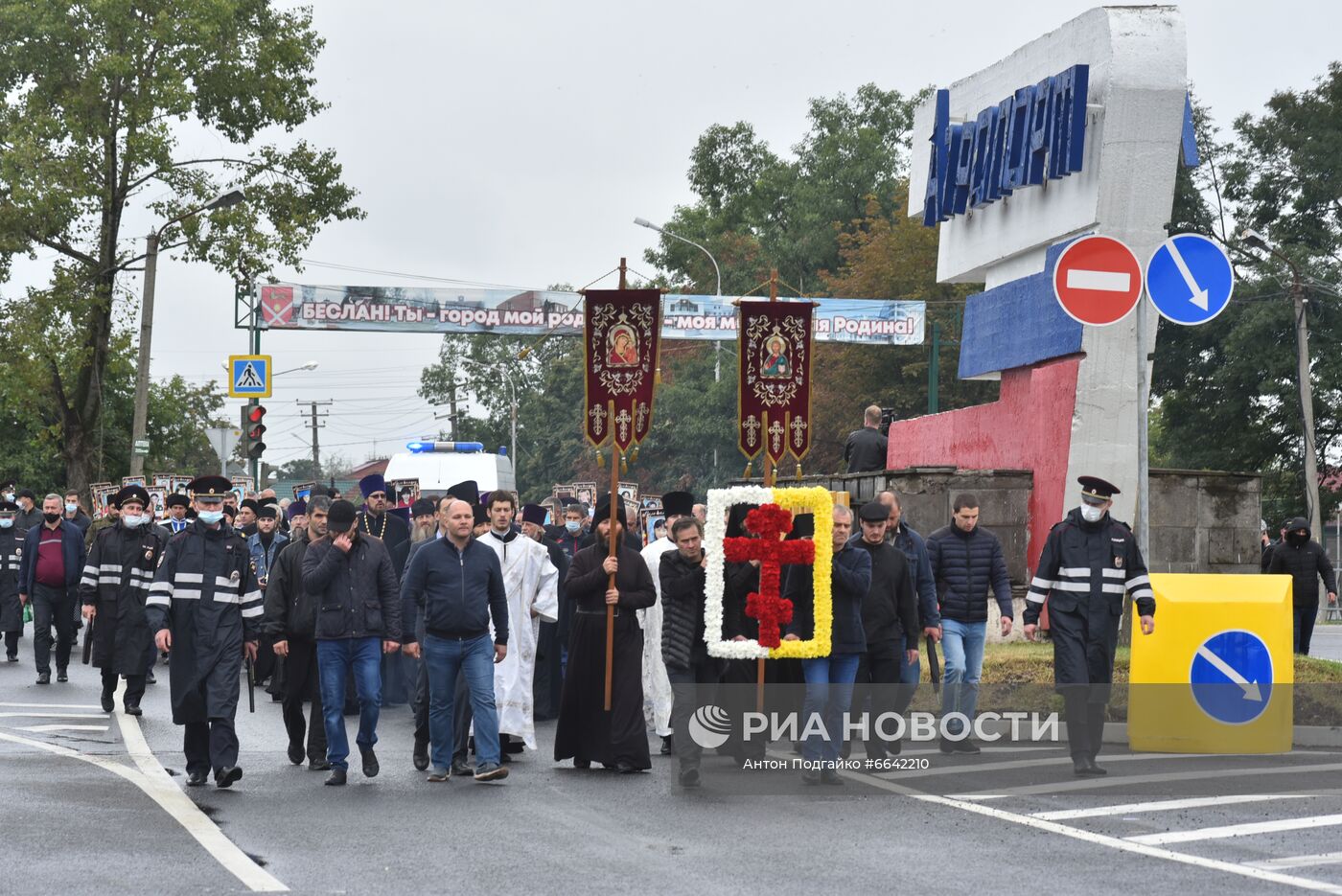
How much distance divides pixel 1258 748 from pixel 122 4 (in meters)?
27.7

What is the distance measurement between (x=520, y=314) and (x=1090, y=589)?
31477 mm

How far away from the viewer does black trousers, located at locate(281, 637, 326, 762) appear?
12.2 m

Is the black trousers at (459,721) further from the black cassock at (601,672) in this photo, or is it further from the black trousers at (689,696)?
the black trousers at (689,696)

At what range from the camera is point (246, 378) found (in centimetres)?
3197

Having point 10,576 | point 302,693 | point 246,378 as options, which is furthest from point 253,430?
point 302,693

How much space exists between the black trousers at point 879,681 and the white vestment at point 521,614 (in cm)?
227

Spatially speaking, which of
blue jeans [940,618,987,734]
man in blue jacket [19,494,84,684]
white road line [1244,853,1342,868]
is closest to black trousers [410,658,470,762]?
blue jeans [940,618,987,734]

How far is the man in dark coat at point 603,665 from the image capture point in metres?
12.2

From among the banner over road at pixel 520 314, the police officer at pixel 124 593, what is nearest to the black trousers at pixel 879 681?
the police officer at pixel 124 593

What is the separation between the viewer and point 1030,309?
20.5 metres

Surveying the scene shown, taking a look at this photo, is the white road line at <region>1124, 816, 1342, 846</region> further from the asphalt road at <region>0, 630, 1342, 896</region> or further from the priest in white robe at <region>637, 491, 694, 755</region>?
the priest in white robe at <region>637, 491, 694, 755</region>

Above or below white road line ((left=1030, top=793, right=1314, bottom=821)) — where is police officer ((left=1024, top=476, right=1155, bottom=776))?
above

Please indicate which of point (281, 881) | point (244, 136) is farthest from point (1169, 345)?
point (281, 881)

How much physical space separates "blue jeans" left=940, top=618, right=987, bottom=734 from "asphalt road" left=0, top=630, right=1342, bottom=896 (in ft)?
1.48
